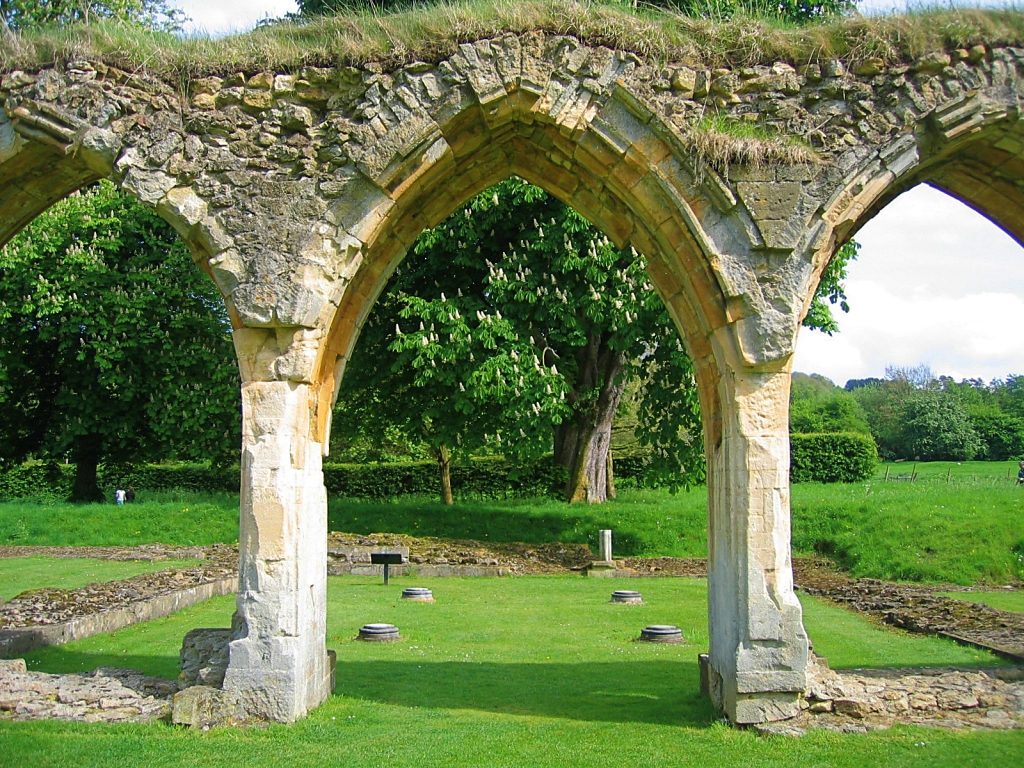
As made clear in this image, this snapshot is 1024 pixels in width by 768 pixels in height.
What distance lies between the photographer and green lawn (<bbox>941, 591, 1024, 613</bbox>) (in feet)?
41.2

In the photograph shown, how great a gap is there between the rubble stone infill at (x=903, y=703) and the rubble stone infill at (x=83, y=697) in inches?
172

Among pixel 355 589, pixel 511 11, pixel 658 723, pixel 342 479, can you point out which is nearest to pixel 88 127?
pixel 511 11

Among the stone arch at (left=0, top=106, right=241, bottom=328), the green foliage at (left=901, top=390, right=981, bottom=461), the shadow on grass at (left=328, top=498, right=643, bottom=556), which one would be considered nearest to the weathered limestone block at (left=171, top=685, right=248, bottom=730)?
the stone arch at (left=0, top=106, right=241, bottom=328)

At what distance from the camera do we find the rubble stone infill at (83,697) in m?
6.64

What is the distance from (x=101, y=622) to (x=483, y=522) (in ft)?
30.6

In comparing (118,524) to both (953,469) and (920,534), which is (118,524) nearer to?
(920,534)

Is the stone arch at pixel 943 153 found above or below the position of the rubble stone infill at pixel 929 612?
above

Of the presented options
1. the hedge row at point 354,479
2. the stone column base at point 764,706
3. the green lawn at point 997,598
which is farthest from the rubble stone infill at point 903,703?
the hedge row at point 354,479

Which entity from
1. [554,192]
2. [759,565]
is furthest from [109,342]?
[759,565]

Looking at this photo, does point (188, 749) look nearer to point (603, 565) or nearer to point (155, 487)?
point (603, 565)

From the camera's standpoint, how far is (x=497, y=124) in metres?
7.13

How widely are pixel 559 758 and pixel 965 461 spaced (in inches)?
1637

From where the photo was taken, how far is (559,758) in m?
6.05

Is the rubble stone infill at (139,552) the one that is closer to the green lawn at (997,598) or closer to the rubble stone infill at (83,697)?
the rubble stone infill at (83,697)
